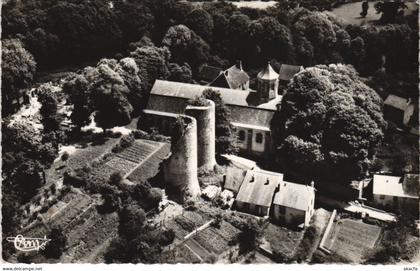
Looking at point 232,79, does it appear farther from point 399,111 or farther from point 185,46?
point 399,111

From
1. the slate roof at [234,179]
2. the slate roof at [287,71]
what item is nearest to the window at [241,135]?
the slate roof at [234,179]

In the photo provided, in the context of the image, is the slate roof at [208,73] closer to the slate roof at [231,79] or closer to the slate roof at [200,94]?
the slate roof at [231,79]

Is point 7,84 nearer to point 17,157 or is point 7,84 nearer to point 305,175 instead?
point 17,157

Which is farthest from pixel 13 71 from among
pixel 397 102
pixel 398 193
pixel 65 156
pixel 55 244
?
pixel 397 102

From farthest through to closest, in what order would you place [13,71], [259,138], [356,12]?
[356,12] → [259,138] → [13,71]

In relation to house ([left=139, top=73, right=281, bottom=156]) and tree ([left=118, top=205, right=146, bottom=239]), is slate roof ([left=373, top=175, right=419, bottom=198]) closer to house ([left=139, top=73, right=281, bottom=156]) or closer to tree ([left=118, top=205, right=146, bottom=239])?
house ([left=139, top=73, right=281, bottom=156])

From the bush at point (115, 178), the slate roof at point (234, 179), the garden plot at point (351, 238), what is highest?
the bush at point (115, 178)

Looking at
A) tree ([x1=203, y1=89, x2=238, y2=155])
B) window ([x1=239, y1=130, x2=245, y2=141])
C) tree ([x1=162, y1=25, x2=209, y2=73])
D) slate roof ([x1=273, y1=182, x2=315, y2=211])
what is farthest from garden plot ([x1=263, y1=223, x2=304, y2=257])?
tree ([x1=162, y1=25, x2=209, y2=73])

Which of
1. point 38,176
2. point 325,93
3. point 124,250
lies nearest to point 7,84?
point 38,176
